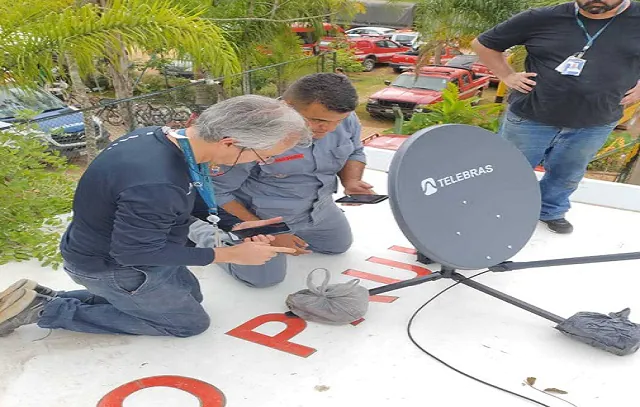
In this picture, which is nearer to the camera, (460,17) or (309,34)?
(460,17)

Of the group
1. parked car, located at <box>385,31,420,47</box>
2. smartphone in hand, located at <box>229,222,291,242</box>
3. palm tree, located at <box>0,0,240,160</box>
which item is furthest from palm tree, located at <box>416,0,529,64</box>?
parked car, located at <box>385,31,420,47</box>

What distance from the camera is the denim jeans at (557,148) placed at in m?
3.24

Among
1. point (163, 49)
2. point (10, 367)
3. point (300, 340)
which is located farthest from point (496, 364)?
point (163, 49)

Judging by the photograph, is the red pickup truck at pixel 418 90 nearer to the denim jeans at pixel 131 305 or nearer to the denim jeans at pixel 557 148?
the denim jeans at pixel 557 148

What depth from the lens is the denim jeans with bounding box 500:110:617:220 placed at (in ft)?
10.6

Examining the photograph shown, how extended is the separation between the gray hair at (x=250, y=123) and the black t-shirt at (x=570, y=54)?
1.78 meters

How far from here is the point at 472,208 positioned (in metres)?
2.41

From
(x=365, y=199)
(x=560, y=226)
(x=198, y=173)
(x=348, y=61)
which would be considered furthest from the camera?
(x=348, y=61)

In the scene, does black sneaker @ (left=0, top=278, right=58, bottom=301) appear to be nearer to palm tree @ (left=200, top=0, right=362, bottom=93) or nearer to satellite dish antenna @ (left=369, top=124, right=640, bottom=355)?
satellite dish antenna @ (left=369, top=124, right=640, bottom=355)

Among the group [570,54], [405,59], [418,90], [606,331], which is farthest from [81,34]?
[405,59]

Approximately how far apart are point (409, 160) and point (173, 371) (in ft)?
3.99

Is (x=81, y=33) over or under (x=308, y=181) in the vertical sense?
over

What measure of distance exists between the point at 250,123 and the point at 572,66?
1.94 m

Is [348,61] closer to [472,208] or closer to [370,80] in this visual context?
[370,80]
